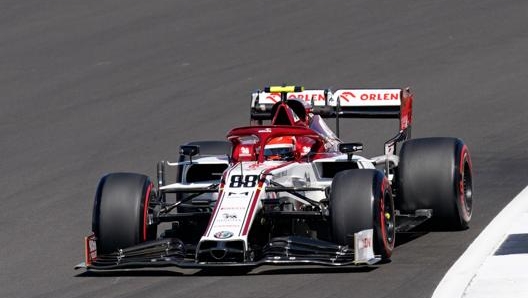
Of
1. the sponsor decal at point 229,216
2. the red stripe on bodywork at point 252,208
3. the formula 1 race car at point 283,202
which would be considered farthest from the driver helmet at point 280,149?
the sponsor decal at point 229,216

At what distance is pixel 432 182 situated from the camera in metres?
13.9

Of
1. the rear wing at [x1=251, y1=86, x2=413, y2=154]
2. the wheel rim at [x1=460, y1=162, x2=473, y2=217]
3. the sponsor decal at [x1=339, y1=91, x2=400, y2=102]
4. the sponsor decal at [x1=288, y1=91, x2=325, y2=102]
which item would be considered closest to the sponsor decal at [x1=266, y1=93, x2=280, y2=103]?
the rear wing at [x1=251, y1=86, x2=413, y2=154]

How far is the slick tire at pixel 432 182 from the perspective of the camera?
1388 cm

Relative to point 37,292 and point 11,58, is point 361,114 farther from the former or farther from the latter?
point 11,58

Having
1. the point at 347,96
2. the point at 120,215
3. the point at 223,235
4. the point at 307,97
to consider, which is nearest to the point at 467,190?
the point at 347,96

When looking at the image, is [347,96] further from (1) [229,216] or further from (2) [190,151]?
(1) [229,216]

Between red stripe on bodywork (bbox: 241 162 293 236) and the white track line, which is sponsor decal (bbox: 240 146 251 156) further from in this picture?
the white track line

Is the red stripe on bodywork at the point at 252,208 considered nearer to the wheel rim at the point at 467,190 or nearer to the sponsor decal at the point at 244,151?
the sponsor decal at the point at 244,151

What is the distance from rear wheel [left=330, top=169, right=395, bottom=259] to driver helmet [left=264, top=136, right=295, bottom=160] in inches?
51.7

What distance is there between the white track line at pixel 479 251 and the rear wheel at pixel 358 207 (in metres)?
0.79

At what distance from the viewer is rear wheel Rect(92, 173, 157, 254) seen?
12.8 meters

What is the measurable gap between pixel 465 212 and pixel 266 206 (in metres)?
2.60

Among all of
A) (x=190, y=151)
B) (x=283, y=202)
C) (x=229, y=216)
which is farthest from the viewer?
(x=190, y=151)

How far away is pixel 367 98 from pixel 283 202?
3.34 meters
